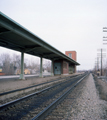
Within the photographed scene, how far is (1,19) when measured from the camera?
8.69m

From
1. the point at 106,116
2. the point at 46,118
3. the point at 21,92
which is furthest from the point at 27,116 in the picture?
the point at 21,92

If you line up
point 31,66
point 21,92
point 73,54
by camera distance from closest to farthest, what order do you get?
point 21,92 < point 73,54 < point 31,66

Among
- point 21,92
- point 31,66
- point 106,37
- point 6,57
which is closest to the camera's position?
point 21,92

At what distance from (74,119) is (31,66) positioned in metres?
91.9

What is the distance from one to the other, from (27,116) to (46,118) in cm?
80

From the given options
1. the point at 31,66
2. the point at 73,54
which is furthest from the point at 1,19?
the point at 31,66

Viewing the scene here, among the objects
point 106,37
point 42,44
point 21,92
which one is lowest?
point 21,92

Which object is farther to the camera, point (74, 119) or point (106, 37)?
point (106, 37)

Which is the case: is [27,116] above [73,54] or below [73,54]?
below

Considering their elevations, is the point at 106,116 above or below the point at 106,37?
below

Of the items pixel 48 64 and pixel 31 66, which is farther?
pixel 48 64

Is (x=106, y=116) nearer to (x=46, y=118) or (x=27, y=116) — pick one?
(x=46, y=118)

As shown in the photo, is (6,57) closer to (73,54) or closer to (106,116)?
(73,54)

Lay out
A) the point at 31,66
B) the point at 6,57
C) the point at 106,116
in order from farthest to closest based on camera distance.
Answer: the point at 31,66 → the point at 6,57 → the point at 106,116
